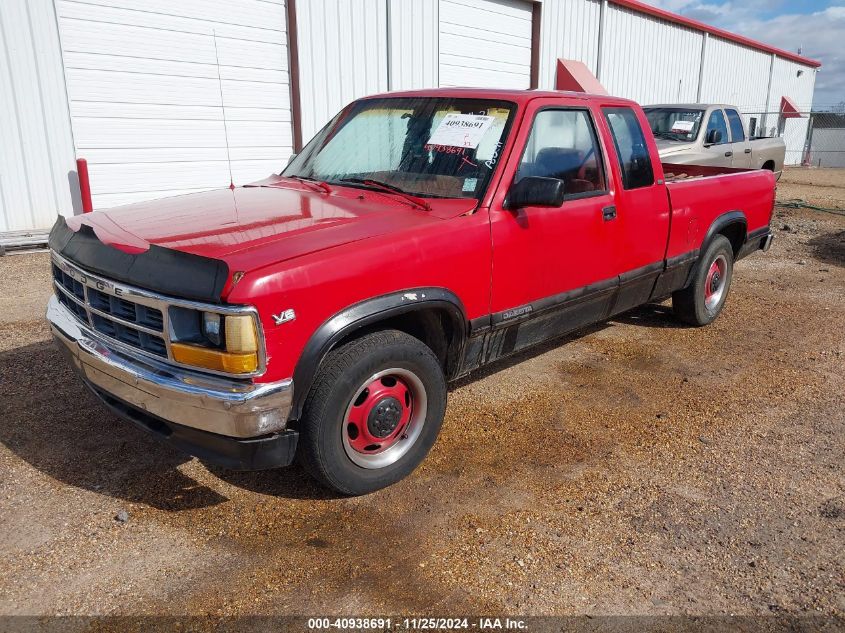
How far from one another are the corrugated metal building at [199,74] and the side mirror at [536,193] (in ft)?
17.1

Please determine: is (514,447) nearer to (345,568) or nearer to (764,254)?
(345,568)

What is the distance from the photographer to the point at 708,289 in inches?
233

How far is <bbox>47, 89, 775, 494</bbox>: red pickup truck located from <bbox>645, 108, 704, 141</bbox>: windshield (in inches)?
245

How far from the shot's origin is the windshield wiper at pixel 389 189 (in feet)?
11.3

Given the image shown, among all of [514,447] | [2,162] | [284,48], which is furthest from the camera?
[284,48]

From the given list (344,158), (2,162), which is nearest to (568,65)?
(2,162)

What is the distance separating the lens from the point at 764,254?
920 centimetres

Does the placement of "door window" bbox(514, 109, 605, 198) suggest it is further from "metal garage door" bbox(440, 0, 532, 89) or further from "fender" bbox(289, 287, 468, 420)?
"metal garage door" bbox(440, 0, 532, 89)

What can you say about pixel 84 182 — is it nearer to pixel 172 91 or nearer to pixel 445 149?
pixel 172 91

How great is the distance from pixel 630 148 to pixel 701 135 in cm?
660

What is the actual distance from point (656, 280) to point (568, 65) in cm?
1215

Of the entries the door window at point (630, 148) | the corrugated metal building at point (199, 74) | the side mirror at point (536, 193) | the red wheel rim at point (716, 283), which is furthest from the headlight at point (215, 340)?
the corrugated metal building at point (199, 74)

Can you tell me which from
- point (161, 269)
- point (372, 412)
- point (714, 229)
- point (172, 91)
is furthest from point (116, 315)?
point (172, 91)

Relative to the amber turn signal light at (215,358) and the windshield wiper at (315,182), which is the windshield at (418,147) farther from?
the amber turn signal light at (215,358)
